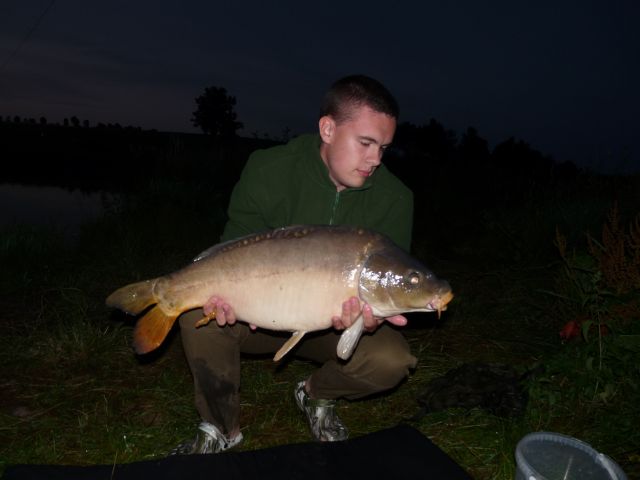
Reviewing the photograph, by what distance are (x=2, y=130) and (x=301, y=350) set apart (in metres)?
28.0

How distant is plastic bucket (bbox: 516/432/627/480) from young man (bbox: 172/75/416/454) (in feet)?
1.87

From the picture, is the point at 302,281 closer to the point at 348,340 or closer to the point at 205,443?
the point at 348,340

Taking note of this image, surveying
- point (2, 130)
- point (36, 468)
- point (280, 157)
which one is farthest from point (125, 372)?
point (2, 130)

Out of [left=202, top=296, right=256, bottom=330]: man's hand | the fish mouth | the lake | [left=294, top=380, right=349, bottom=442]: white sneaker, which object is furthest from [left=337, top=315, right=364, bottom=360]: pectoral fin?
the lake

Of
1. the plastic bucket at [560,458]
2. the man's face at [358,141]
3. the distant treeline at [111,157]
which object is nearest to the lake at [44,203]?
the distant treeline at [111,157]

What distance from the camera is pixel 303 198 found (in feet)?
8.04

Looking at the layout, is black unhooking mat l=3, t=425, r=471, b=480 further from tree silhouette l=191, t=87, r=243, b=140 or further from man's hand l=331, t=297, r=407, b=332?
tree silhouette l=191, t=87, r=243, b=140

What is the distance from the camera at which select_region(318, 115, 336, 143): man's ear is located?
2.26m

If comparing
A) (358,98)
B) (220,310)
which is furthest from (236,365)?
(358,98)

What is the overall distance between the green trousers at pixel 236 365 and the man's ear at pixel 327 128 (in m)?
0.89

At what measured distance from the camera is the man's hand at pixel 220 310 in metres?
2.01

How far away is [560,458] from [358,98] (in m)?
1.67

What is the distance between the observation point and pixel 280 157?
2.46 meters

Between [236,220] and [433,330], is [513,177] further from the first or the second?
[236,220]
